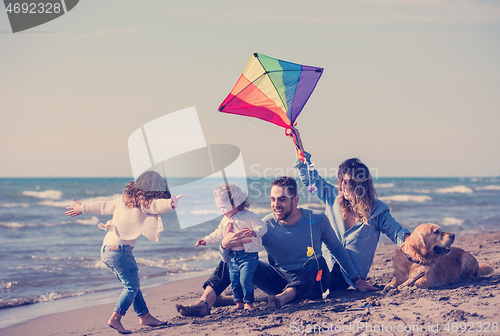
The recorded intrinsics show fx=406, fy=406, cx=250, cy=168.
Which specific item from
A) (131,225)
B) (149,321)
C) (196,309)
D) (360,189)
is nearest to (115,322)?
(149,321)

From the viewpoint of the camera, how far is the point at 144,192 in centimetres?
387

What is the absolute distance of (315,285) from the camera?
4.09 metres

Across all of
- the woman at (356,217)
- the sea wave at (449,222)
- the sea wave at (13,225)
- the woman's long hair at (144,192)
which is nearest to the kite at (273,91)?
the woman at (356,217)

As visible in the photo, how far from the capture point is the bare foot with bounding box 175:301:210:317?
3.90 meters

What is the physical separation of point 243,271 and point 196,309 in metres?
0.63

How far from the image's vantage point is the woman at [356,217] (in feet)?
13.5

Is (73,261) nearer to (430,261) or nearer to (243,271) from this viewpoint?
(243,271)

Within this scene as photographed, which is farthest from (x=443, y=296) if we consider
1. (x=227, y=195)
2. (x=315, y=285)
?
(x=227, y=195)

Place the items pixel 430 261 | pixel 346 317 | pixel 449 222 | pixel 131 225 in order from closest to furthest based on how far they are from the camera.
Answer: pixel 346 317, pixel 131 225, pixel 430 261, pixel 449 222

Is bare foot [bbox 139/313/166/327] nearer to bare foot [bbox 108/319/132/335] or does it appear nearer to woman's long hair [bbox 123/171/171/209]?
bare foot [bbox 108/319/132/335]

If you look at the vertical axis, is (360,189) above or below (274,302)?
above

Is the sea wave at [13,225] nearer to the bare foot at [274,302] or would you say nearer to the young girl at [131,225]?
the young girl at [131,225]

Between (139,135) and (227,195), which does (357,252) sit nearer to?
(227,195)

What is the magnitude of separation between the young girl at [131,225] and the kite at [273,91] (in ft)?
4.09
